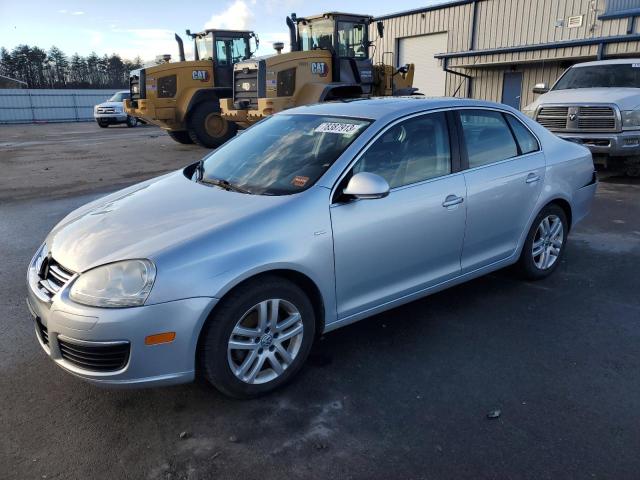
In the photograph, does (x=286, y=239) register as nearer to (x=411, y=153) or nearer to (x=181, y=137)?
(x=411, y=153)

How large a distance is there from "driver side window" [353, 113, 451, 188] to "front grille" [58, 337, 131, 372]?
1.71m

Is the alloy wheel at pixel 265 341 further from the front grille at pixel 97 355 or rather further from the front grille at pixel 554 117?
the front grille at pixel 554 117

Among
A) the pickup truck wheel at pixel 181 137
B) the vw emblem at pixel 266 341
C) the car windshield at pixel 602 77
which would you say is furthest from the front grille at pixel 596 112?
the pickup truck wheel at pixel 181 137

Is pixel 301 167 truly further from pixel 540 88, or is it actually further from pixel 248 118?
pixel 248 118

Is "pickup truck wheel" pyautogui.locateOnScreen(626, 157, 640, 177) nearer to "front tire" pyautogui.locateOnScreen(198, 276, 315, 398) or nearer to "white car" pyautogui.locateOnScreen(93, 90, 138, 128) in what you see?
"front tire" pyautogui.locateOnScreen(198, 276, 315, 398)

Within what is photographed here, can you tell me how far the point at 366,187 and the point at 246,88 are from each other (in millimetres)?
11577

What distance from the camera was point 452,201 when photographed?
11.9 feet

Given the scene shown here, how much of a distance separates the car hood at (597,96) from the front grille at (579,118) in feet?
0.46

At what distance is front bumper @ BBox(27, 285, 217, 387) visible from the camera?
2510mm

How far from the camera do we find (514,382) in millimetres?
3090

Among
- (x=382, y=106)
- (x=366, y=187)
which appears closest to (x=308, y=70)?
(x=382, y=106)

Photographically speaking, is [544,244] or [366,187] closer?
[366,187]

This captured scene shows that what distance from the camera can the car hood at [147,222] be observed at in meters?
2.74

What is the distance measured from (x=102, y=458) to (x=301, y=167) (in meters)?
1.99
